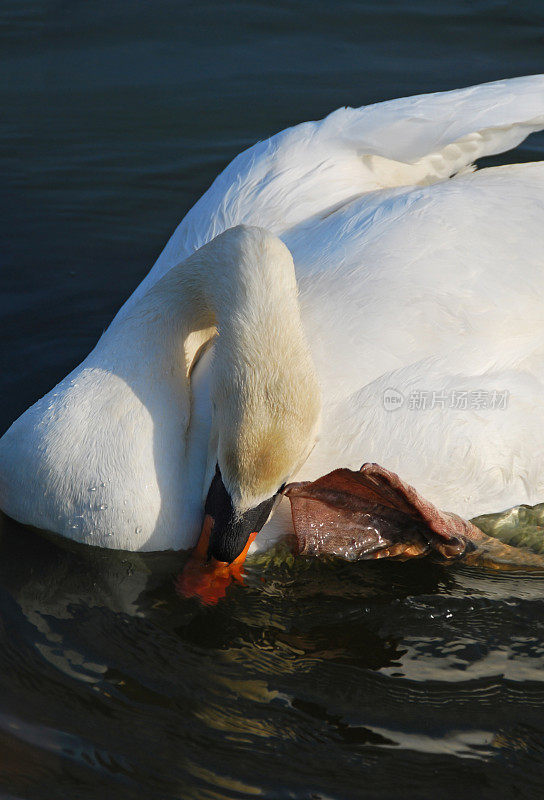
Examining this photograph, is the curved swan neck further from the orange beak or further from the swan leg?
the orange beak

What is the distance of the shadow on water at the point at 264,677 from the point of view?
3.64 metres

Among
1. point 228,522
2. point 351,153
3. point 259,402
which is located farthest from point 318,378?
point 351,153

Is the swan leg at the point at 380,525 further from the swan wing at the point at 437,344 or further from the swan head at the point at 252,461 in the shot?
the swan head at the point at 252,461

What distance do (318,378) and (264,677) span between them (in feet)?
3.77

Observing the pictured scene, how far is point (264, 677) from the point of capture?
4.01m

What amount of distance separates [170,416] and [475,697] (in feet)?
5.32

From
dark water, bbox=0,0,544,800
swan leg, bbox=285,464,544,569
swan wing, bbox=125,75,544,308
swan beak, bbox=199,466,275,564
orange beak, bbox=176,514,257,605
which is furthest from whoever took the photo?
swan wing, bbox=125,75,544,308

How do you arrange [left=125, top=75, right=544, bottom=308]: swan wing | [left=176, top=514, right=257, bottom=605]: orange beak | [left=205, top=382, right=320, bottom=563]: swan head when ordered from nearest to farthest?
[left=205, top=382, right=320, bottom=563]: swan head, [left=176, top=514, right=257, bottom=605]: orange beak, [left=125, top=75, right=544, bottom=308]: swan wing

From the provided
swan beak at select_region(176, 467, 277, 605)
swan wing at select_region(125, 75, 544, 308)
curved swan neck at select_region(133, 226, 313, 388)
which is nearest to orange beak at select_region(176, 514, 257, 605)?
swan beak at select_region(176, 467, 277, 605)

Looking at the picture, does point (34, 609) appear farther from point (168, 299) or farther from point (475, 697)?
point (475, 697)

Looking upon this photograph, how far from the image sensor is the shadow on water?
3.64m

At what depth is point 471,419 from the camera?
14.1ft

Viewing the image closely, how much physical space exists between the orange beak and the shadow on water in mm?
48

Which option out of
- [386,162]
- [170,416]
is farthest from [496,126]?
[170,416]
